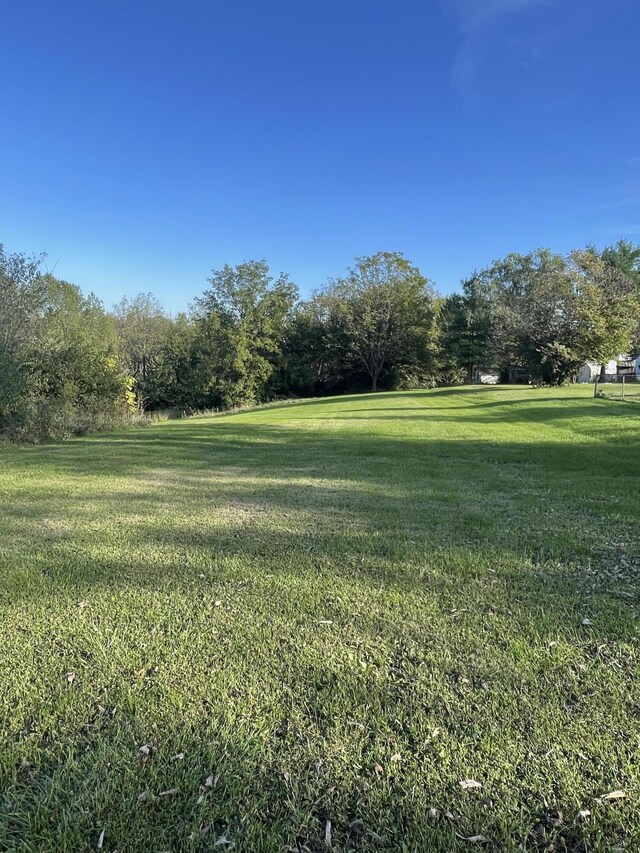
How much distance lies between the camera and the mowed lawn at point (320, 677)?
1.68 m

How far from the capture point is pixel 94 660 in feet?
8.21

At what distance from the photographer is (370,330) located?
40.9m

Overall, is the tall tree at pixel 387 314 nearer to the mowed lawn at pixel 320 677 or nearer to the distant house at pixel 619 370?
the distant house at pixel 619 370

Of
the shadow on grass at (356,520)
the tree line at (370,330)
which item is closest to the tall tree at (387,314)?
the tree line at (370,330)

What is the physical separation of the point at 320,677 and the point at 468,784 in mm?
811

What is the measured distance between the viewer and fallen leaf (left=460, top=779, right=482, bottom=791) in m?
1.77

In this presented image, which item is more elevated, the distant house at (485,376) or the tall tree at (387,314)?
the tall tree at (387,314)

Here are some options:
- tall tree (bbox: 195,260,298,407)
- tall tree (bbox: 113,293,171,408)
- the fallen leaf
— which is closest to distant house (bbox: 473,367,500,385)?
tall tree (bbox: 195,260,298,407)

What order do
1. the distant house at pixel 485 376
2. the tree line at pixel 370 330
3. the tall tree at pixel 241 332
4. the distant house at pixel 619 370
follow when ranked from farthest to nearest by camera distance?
the distant house at pixel 485 376
the distant house at pixel 619 370
the tall tree at pixel 241 332
the tree line at pixel 370 330

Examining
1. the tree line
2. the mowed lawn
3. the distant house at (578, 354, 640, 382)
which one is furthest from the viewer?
the distant house at (578, 354, 640, 382)

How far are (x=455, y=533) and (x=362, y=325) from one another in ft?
124

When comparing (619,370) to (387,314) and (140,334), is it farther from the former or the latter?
(140,334)

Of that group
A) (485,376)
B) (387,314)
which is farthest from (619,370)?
(387,314)

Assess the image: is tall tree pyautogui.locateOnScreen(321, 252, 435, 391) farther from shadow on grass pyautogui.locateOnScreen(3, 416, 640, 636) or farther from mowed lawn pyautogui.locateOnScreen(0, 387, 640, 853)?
mowed lawn pyautogui.locateOnScreen(0, 387, 640, 853)
